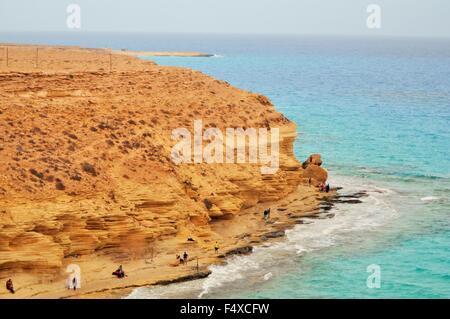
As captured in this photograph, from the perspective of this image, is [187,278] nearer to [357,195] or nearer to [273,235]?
[273,235]

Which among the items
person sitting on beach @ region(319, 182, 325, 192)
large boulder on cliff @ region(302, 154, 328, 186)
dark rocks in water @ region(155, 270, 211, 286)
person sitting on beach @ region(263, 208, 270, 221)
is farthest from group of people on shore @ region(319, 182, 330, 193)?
dark rocks in water @ region(155, 270, 211, 286)

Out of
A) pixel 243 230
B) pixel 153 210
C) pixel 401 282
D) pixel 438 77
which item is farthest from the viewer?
pixel 438 77

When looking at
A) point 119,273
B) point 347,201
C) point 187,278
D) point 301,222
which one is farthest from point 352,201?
point 119,273

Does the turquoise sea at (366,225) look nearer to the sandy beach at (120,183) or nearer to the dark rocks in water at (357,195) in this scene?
the dark rocks in water at (357,195)

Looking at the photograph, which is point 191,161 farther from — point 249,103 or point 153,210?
point 249,103

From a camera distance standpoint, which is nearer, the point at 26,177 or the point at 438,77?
the point at 26,177
